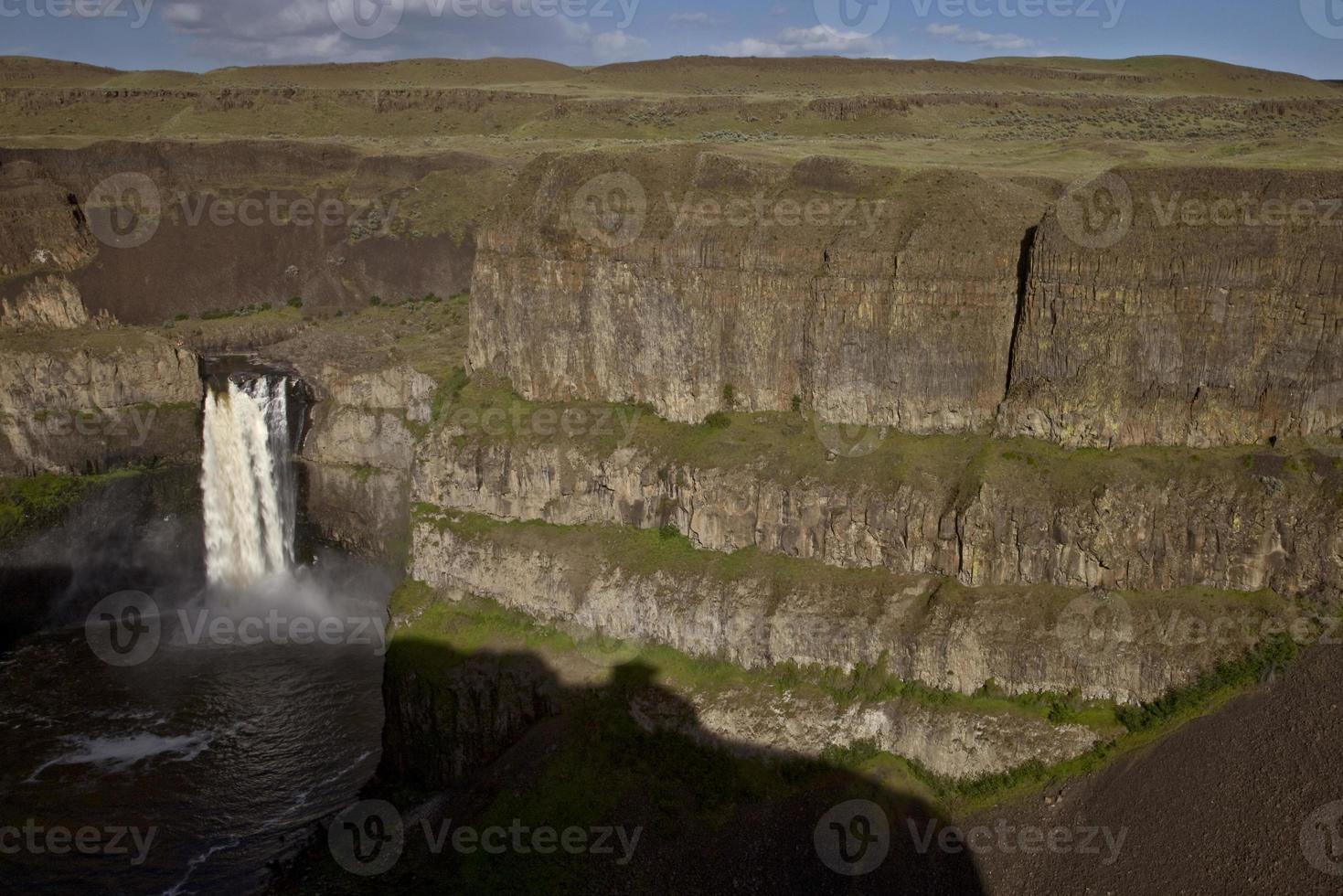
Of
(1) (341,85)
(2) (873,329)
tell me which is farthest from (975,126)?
(1) (341,85)

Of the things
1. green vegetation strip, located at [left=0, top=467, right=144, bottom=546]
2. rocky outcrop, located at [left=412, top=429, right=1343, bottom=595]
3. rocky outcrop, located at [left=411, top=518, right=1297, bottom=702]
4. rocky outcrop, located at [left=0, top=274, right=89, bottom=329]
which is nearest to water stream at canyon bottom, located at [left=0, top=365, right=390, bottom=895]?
green vegetation strip, located at [left=0, top=467, right=144, bottom=546]

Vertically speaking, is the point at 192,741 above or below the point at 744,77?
below

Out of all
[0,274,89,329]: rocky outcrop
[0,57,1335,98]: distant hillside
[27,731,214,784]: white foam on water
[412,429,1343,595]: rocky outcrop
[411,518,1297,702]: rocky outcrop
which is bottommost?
[27,731,214,784]: white foam on water

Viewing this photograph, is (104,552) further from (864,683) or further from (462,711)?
(864,683)

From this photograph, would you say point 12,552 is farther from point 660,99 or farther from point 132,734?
point 660,99

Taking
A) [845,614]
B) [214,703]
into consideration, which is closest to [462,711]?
[214,703]

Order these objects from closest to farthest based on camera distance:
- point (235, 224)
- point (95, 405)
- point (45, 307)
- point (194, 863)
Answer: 1. point (194, 863)
2. point (95, 405)
3. point (45, 307)
4. point (235, 224)

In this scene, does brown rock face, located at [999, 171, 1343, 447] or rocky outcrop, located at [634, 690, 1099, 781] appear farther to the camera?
brown rock face, located at [999, 171, 1343, 447]

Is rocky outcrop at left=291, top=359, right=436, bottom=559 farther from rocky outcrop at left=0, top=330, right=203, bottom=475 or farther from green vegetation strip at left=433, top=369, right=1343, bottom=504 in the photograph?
rocky outcrop at left=0, top=330, right=203, bottom=475
